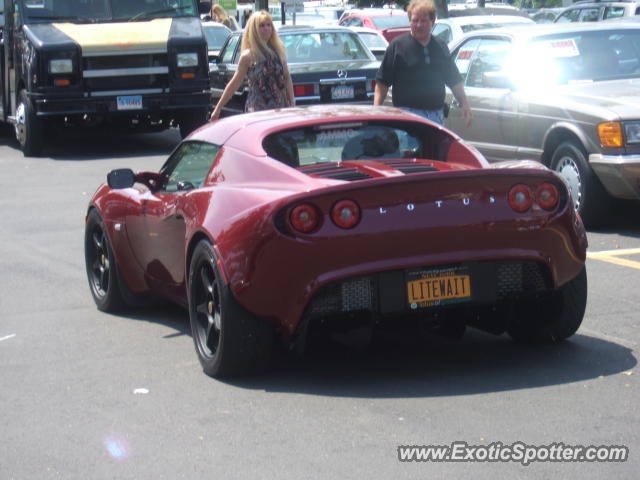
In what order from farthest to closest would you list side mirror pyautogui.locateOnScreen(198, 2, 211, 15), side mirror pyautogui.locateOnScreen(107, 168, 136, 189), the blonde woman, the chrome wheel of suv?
side mirror pyautogui.locateOnScreen(198, 2, 211, 15), the blonde woman, the chrome wheel of suv, side mirror pyautogui.locateOnScreen(107, 168, 136, 189)

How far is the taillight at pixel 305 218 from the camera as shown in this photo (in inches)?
211

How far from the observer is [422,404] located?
5.28m

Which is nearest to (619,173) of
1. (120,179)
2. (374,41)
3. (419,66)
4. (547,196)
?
(419,66)

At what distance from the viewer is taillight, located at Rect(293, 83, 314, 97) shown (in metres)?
15.9

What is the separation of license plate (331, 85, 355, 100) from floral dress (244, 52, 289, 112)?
5.59 m

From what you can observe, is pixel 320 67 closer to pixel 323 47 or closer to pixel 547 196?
pixel 323 47

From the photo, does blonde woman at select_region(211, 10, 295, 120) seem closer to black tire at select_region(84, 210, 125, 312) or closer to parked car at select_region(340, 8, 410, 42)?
black tire at select_region(84, 210, 125, 312)

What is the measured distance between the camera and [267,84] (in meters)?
10.5

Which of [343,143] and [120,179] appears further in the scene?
[120,179]

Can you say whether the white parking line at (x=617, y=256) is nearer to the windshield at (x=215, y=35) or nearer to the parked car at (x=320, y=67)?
the parked car at (x=320, y=67)

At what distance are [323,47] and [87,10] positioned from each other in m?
3.26

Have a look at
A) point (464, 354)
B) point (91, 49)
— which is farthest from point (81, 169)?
point (464, 354)

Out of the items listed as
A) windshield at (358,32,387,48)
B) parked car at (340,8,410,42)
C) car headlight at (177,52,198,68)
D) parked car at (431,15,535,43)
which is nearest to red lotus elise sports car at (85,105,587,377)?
car headlight at (177,52,198,68)

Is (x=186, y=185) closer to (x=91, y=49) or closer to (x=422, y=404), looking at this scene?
(x=422, y=404)
